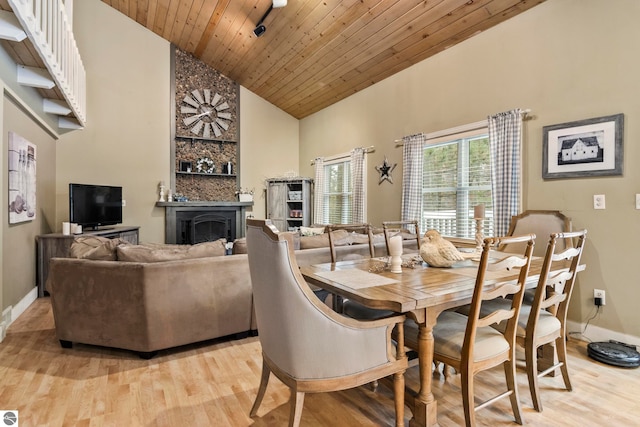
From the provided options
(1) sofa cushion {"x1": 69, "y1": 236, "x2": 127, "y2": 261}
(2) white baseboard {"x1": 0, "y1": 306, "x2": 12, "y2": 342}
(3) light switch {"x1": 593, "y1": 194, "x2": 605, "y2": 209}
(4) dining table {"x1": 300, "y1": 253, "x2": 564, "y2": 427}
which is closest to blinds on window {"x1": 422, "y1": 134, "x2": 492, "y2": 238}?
(3) light switch {"x1": 593, "y1": 194, "x2": 605, "y2": 209}

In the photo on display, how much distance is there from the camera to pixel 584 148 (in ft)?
9.81

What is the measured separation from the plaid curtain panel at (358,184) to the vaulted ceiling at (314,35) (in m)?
1.10

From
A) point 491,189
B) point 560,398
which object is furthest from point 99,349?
point 491,189

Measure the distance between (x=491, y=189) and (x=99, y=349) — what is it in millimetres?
4013

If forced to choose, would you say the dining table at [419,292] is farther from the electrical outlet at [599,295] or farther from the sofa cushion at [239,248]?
the electrical outlet at [599,295]

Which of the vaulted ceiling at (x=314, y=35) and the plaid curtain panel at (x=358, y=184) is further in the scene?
the plaid curtain panel at (x=358, y=184)

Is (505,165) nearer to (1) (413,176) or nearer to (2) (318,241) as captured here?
(1) (413,176)

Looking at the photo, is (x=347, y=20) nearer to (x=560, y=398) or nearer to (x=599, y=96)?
(x=599, y=96)

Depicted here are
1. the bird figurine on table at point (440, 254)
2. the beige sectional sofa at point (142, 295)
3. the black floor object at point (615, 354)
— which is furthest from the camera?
the beige sectional sofa at point (142, 295)

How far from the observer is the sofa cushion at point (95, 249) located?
2727 millimetres

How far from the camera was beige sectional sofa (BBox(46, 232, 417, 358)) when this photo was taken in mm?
2617

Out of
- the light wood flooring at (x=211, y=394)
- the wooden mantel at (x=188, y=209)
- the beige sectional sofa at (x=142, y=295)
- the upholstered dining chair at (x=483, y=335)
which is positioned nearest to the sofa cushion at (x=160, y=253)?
the beige sectional sofa at (x=142, y=295)

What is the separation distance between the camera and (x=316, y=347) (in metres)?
1.46

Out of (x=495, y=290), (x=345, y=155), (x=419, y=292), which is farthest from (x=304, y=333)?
(x=345, y=155)
